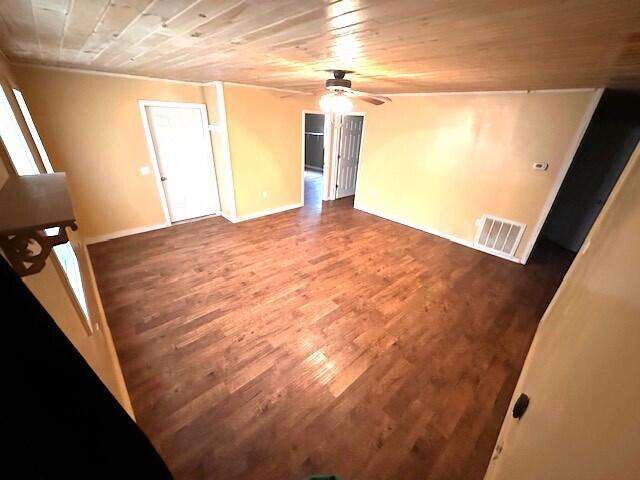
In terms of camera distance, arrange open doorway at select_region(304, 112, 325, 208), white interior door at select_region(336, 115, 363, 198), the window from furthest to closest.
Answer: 1. open doorway at select_region(304, 112, 325, 208)
2. white interior door at select_region(336, 115, 363, 198)
3. the window

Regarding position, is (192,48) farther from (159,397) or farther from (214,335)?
(159,397)

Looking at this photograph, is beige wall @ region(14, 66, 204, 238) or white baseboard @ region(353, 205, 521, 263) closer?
beige wall @ region(14, 66, 204, 238)

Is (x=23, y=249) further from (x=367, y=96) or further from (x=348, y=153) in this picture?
(x=348, y=153)

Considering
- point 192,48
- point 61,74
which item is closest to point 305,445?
point 192,48

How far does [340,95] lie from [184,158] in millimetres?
3208

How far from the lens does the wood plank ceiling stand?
1012 millimetres

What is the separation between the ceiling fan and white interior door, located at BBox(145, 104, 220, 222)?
2823 mm

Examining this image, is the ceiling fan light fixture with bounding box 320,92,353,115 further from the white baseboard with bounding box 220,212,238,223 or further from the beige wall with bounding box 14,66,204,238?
the white baseboard with bounding box 220,212,238,223

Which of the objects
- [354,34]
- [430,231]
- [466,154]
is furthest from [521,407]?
[430,231]

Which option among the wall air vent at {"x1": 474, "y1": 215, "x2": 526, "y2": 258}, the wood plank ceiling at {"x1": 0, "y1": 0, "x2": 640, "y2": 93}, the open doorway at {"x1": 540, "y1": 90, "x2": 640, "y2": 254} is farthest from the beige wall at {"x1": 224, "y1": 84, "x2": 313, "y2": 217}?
the open doorway at {"x1": 540, "y1": 90, "x2": 640, "y2": 254}

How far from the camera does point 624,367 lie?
516mm

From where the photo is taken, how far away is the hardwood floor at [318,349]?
5.42 feet

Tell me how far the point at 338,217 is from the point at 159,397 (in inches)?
164

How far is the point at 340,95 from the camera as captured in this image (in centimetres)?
256
